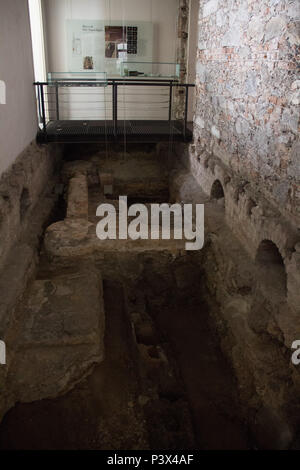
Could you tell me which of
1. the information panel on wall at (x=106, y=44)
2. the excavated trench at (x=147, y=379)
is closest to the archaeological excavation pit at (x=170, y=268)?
the excavated trench at (x=147, y=379)

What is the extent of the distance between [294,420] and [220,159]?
3.44 metres

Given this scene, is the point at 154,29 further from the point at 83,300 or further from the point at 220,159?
the point at 83,300

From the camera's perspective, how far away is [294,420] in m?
2.82

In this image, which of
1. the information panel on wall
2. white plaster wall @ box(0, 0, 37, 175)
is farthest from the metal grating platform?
the information panel on wall

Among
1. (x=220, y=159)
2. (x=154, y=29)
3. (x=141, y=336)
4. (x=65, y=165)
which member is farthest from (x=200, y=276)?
(x=154, y=29)

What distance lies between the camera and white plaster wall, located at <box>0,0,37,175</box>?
4512mm

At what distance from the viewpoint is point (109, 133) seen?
22.0 ft

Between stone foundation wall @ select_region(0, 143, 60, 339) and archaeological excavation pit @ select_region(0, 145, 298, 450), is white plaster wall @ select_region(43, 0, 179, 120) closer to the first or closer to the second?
stone foundation wall @ select_region(0, 143, 60, 339)

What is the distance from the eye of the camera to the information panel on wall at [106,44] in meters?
7.90

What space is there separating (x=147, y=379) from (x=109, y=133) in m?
4.47

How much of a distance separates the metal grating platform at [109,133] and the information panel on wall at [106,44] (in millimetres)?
1480

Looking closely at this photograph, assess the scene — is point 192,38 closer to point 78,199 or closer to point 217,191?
point 217,191

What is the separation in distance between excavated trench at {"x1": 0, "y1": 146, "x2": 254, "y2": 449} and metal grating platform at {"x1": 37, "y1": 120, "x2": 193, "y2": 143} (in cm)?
228

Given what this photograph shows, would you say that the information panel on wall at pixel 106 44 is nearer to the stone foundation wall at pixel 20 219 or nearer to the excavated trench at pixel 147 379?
the stone foundation wall at pixel 20 219
